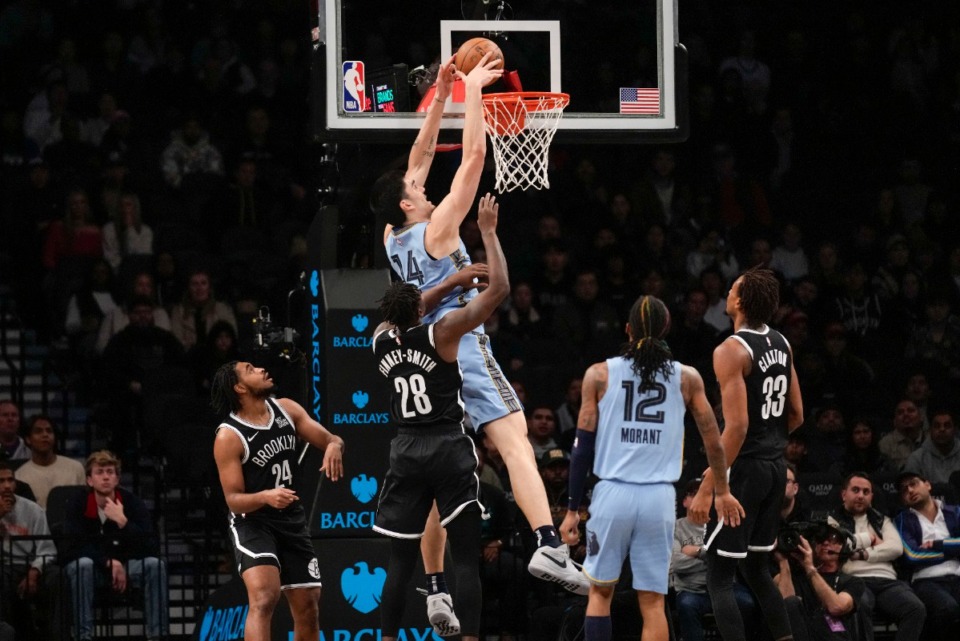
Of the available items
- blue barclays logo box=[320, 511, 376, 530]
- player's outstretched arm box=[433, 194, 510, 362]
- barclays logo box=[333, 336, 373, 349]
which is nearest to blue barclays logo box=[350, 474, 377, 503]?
blue barclays logo box=[320, 511, 376, 530]

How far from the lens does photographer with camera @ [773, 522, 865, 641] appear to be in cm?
1169

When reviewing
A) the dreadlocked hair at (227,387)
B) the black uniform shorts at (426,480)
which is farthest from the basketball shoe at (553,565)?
the dreadlocked hair at (227,387)

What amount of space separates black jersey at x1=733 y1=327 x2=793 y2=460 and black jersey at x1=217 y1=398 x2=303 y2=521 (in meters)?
2.55

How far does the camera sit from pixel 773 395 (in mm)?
9445

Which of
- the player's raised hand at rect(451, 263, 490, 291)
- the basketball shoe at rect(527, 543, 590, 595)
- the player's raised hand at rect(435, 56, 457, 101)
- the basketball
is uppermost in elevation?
the basketball

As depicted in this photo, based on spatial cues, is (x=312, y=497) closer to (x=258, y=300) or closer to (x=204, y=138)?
(x=258, y=300)

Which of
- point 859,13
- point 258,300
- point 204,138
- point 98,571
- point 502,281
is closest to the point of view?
point 502,281

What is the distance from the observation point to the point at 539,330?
15.5 metres

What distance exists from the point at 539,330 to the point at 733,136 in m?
3.98

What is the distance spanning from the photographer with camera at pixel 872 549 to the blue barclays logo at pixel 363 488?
3690 mm

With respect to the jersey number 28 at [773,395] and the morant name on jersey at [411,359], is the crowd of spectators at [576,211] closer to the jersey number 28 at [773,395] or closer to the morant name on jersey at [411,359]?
the jersey number 28 at [773,395]

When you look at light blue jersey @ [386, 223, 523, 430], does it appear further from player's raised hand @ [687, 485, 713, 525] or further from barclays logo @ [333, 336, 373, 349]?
barclays logo @ [333, 336, 373, 349]

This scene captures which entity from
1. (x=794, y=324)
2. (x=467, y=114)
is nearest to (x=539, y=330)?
(x=794, y=324)

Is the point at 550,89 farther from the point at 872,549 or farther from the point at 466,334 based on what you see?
the point at 872,549
